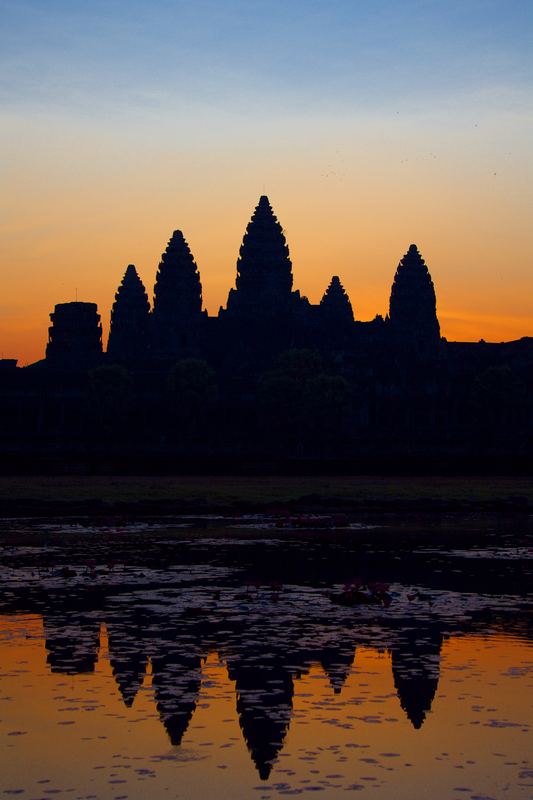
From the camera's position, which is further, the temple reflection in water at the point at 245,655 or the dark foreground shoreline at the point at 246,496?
the dark foreground shoreline at the point at 246,496

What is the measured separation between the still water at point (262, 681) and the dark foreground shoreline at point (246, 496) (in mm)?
20380

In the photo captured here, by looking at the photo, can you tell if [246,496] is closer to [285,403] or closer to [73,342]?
[285,403]

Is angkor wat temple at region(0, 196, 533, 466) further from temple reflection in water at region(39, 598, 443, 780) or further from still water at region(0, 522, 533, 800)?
temple reflection in water at region(39, 598, 443, 780)

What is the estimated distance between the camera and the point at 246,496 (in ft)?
188

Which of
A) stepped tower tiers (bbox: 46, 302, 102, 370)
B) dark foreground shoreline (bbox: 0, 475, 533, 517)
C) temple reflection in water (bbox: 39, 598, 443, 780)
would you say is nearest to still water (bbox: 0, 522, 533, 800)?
temple reflection in water (bbox: 39, 598, 443, 780)

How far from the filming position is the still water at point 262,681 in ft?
43.9

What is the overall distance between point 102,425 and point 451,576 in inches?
5085

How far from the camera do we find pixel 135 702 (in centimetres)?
1642

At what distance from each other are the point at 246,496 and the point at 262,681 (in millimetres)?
39838

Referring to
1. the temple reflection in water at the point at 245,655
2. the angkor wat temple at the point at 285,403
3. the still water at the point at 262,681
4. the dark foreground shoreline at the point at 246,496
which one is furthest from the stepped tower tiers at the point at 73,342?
the temple reflection in water at the point at 245,655

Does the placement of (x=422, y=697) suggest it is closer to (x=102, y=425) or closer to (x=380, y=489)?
(x=380, y=489)

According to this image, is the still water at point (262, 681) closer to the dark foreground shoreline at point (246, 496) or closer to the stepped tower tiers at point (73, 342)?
the dark foreground shoreline at point (246, 496)

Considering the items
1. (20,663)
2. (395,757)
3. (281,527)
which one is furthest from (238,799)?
(281,527)

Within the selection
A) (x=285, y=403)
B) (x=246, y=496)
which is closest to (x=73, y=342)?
(x=285, y=403)
